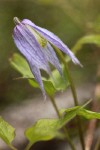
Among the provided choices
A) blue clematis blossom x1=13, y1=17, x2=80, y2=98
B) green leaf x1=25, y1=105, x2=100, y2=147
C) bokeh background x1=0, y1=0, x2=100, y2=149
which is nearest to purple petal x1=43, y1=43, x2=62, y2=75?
blue clematis blossom x1=13, y1=17, x2=80, y2=98

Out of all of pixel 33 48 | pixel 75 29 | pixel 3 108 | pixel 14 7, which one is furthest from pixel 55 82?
pixel 14 7

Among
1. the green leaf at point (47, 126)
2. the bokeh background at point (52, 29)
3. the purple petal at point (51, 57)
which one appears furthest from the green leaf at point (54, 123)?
the bokeh background at point (52, 29)

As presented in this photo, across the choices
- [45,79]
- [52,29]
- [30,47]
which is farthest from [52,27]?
[30,47]

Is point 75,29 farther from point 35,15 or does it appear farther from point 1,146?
point 1,146

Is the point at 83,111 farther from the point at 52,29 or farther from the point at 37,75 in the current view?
the point at 52,29

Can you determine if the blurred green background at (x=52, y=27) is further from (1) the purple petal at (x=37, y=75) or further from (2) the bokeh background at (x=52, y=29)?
(1) the purple petal at (x=37, y=75)

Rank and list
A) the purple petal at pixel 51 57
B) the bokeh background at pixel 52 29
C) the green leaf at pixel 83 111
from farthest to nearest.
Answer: the bokeh background at pixel 52 29 < the purple petal at pixel 51 57 < the green leaf at pixel 83 111

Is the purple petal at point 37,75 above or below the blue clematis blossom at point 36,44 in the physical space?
below

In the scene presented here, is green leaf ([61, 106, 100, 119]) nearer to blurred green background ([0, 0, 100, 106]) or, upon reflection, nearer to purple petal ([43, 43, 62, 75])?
purple petal ([43, 43, 62, 75])
